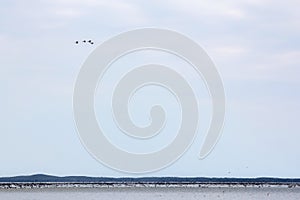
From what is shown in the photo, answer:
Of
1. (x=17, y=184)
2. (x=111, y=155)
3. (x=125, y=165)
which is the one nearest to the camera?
(x=111, y=155)

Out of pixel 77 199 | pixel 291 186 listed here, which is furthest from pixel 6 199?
pixel 291 186

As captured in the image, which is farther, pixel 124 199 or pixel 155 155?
pixel 124 199

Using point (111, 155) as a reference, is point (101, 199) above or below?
above

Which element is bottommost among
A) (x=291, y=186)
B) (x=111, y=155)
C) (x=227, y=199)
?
(x=111, y=155)

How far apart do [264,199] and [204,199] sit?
6392 millimetres

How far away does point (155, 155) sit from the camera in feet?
165

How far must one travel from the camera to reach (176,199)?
10331cm

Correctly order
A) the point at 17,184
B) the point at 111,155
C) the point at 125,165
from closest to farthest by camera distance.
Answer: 1. the point at 111,155
2. the point at 125,165
3. the point at 17,184

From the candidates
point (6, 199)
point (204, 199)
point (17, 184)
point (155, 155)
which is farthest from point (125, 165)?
point (17, 184)

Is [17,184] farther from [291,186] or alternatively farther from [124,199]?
[124,199]

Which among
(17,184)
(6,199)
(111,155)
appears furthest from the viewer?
(17,184)

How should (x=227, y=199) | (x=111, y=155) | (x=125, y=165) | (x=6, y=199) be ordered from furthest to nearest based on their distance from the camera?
(x=227, y=199), (x=6, y=199), (x=125, y=165), (x=111, y=155)

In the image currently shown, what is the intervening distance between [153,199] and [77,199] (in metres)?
8.67

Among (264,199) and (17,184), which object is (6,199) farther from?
(17,184)
